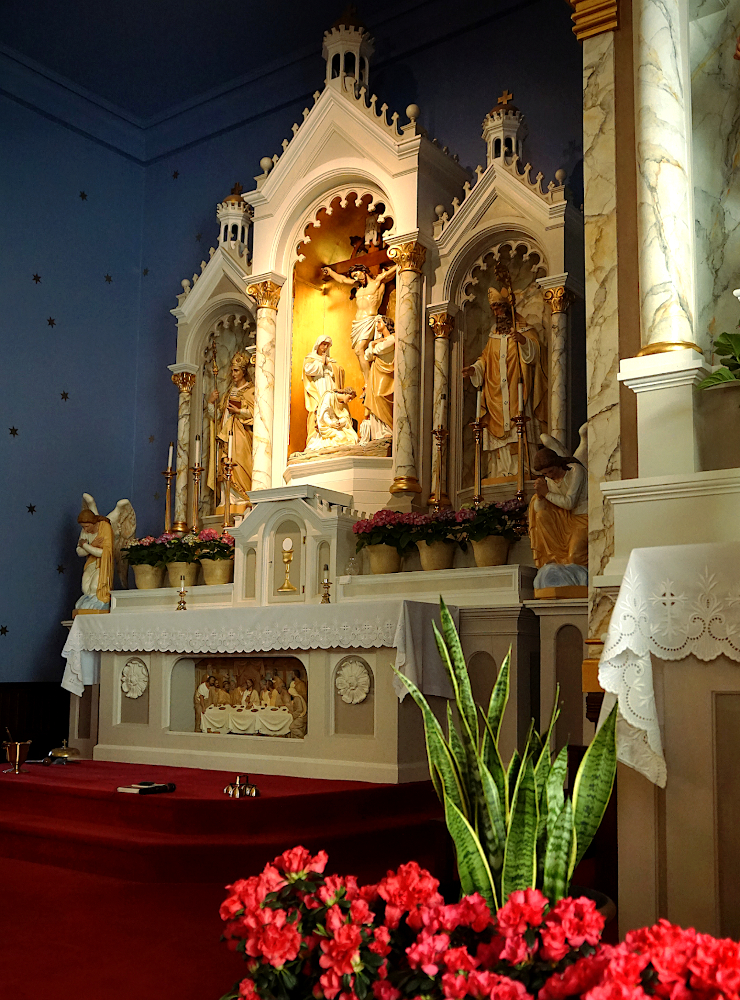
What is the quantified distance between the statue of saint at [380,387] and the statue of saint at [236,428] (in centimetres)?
141

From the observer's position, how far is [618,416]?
4.51 m

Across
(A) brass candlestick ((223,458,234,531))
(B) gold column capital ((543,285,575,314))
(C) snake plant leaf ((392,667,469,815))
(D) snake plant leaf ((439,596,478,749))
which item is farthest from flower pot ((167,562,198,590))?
(C) snake plant leaf ((392,667,469,815))

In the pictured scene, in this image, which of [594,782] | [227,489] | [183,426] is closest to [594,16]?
[594,782]

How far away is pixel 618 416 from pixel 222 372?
6.41 m

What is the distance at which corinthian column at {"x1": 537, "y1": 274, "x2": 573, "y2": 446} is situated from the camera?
300 inches

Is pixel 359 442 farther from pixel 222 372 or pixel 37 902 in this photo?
pixel 37 902

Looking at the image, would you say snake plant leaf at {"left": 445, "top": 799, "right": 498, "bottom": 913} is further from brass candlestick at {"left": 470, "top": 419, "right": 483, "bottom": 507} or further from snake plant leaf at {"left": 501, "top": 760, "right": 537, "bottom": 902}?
brass candlestick at {"left": 470, "top": 419, "right": 483, "bottom": 507}

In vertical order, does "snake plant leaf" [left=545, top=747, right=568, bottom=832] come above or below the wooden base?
below

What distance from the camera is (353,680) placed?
255 inches

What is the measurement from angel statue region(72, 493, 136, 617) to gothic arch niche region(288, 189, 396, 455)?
1.90m

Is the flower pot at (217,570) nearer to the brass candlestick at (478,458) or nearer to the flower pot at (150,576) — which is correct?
the flower pot at (150,576)

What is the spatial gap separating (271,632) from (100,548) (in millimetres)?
3016

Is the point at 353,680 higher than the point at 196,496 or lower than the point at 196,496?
lower

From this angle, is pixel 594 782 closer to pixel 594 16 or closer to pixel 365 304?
pixel 594 16
